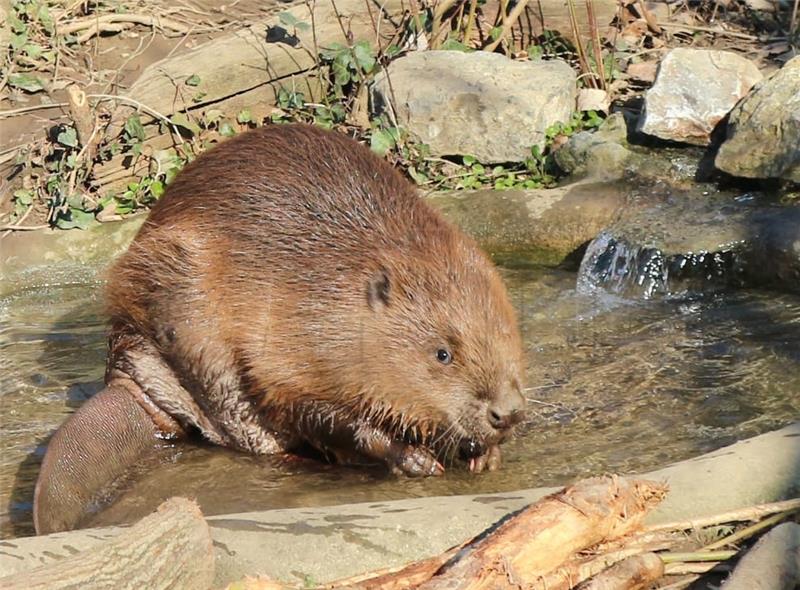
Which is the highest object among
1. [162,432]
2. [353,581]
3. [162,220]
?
[162,220]

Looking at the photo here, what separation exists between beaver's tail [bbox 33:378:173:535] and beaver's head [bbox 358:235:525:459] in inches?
37.3

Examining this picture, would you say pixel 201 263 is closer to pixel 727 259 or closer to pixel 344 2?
pixel 727 259

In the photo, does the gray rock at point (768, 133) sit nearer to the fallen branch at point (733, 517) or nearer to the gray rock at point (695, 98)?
the gray rock at point (695, 98)

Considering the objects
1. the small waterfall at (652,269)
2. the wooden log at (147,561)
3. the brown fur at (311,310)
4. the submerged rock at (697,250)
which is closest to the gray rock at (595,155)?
the submerged rock at (697,250)

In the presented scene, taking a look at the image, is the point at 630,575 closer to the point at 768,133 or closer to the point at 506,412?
the point at 506,412

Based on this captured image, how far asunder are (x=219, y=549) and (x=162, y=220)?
1832mm

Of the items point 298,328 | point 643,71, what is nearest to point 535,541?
point 298,328

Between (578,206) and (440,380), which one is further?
(578,206)

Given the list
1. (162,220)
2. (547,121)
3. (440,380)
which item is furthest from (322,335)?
(547,121)

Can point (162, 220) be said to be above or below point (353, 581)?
above

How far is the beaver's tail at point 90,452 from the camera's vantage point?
402 cm

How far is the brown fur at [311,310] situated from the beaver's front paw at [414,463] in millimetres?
29

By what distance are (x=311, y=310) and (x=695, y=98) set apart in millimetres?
3671

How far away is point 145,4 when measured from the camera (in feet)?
30.3
